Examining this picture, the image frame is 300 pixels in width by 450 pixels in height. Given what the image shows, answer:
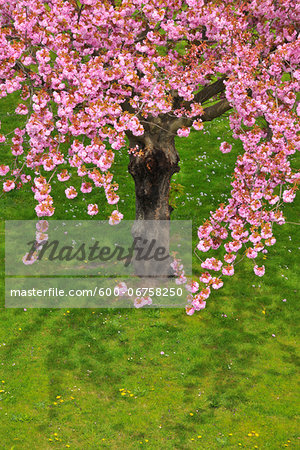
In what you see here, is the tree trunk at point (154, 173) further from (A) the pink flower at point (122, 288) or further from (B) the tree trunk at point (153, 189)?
(A) the pink flower at point (122, 288)

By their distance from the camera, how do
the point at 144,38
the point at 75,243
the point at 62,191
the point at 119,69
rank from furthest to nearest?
1. the point at 62,191
2. the point at 75,243
3. the point at 144,38
4. the point at 119,69

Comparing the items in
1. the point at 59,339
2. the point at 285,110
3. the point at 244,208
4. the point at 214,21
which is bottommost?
the point at 59,339

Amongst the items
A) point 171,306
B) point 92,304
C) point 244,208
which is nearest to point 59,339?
point 92,304

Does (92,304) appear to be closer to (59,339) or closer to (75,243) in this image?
(59,339)

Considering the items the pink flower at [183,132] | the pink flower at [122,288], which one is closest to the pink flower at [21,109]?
the pink flower at [183,132]

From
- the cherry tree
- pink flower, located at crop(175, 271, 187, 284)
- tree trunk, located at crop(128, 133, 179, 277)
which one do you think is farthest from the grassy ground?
the cherry tree

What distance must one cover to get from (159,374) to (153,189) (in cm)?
483

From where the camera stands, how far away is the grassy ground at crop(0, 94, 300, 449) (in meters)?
9.65

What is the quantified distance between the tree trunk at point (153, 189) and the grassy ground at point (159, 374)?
144 centimetres

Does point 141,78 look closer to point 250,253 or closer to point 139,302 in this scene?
point 250,253

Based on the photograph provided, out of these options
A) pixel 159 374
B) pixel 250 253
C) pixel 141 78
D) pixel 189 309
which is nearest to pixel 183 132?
pixel 141 78

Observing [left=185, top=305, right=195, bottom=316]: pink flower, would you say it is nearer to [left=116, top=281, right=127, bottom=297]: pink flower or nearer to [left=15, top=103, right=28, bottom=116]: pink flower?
[left=116, top=281, right=127, bottom=297]: pink flower

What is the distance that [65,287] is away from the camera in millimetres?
14125

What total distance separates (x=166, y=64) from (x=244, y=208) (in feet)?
12.0
